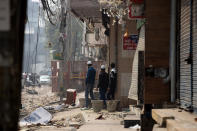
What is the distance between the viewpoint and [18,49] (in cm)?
268

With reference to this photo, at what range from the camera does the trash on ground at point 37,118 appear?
12988 mm

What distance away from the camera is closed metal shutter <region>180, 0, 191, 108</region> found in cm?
632

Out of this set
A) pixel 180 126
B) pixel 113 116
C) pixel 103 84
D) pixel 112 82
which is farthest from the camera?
pixel 103 84

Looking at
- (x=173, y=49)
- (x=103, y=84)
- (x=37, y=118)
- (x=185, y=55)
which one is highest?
(x=173, y=49)

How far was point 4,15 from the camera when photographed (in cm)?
252

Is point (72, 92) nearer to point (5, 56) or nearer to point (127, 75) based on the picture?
point (127, 75)

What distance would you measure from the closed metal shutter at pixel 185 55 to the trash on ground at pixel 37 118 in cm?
725

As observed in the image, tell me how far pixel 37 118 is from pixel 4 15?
36.6 ft

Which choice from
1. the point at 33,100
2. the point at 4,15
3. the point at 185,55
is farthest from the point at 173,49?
the point at 33,100

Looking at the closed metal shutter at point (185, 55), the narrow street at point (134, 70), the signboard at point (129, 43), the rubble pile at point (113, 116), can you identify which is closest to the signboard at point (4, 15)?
the narrow street at point (134, 70)

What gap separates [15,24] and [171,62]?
15.5 ft

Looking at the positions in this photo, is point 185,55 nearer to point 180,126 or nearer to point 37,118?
point 180,126

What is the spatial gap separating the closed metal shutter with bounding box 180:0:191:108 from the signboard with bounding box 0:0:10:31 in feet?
13.9

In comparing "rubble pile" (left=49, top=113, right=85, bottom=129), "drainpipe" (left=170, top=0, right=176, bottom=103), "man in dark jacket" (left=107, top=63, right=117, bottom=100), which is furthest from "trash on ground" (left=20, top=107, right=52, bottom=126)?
"drainpipe" (left=170, top=0, right=176, bottom=103)
